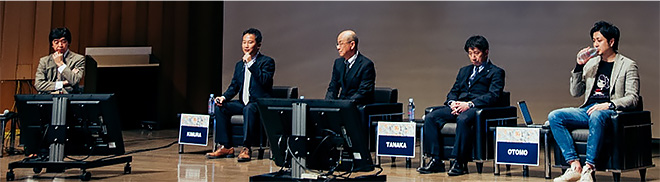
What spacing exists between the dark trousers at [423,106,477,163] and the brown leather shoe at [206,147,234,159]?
1602 mm

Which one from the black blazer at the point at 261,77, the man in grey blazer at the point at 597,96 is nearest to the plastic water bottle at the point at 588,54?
the man in grey blazer at the point at 597,96

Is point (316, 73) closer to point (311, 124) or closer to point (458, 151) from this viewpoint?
point (458, 151)

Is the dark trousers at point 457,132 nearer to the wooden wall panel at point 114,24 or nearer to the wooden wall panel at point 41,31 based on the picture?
the wooden wall panel at point 41,31

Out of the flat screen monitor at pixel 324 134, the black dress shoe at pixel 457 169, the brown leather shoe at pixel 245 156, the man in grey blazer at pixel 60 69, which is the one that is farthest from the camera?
the brown leather shoe at pixel 245 156

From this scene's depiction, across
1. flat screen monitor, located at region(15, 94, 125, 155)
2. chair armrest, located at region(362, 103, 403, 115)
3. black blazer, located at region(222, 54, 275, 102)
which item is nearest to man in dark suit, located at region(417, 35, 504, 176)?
chair armrest, located at region(362, 103, 403, 115)

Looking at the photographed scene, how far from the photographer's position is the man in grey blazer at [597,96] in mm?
3713

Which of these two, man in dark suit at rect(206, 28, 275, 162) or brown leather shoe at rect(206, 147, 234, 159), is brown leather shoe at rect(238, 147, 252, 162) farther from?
brown leather shoe at rect(206, 147, 234, 159)

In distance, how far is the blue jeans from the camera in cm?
369

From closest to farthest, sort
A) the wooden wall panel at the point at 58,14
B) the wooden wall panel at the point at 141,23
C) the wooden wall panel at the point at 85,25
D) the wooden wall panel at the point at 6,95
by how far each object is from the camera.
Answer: the wooden wall panel at the point at 6,95 < the wooden wall panel at the point at 58,14 < the wooden wall panel at the point at 85,25 < the wooden wall panel at the point at 141,23

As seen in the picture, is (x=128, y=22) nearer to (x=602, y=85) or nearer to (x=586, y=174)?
(x=602, y=85)

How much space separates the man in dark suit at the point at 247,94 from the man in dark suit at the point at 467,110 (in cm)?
132

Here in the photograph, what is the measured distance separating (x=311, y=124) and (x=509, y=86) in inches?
157

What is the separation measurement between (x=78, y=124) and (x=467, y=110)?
90.2 inches

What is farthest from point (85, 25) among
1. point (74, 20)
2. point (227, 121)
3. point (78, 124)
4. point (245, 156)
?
point (78, 124)
